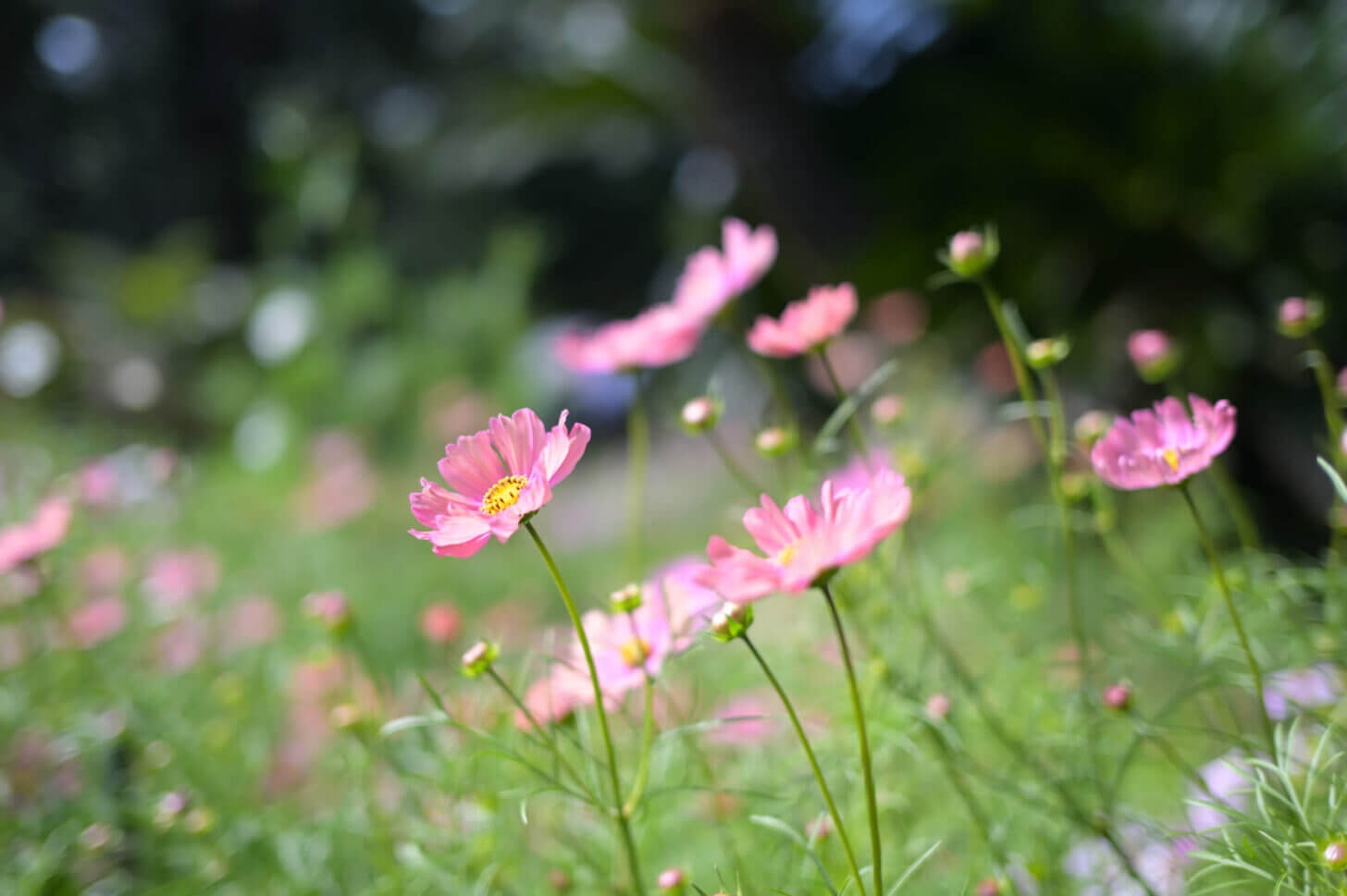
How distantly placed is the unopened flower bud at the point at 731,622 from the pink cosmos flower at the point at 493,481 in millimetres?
78

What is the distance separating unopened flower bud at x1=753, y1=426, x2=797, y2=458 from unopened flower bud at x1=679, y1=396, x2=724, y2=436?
0.03m

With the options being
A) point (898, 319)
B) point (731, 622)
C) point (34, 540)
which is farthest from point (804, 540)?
point (898, 319)

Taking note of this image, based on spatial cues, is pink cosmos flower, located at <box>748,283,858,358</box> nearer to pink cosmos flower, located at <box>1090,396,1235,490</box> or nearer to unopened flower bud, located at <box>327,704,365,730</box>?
pink cosmos flower, located at <box>1090,396,1235,490</box>

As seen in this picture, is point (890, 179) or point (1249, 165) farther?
point (890, 179)

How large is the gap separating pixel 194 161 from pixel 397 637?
12.1 feet

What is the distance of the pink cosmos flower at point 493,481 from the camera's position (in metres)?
0.31

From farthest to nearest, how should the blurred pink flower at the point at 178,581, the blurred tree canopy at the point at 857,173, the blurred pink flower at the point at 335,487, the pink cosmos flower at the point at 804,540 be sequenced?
1. the blurred tree canopy at the point at 857,173
2. the blurred pink flower at the point at 335,487
3. the blurred pink flower at the point at 178,581
4. the pink cosmos flower at the point at 804,540

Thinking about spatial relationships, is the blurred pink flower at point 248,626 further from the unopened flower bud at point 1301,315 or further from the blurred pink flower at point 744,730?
the unopened flower bud at point 1301,315

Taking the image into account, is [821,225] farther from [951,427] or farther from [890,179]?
[951,427]

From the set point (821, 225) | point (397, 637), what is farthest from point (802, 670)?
point (821, 225)

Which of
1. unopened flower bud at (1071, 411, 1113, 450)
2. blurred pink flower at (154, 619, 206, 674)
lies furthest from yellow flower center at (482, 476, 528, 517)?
blurred pink flower at (154, 619, 206, 674)

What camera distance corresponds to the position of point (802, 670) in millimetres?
749

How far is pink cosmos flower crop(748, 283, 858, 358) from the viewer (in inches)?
17.8

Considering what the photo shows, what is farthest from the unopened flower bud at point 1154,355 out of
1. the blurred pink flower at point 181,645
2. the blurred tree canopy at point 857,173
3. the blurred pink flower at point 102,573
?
the blurred tree canopy at point 857,173
